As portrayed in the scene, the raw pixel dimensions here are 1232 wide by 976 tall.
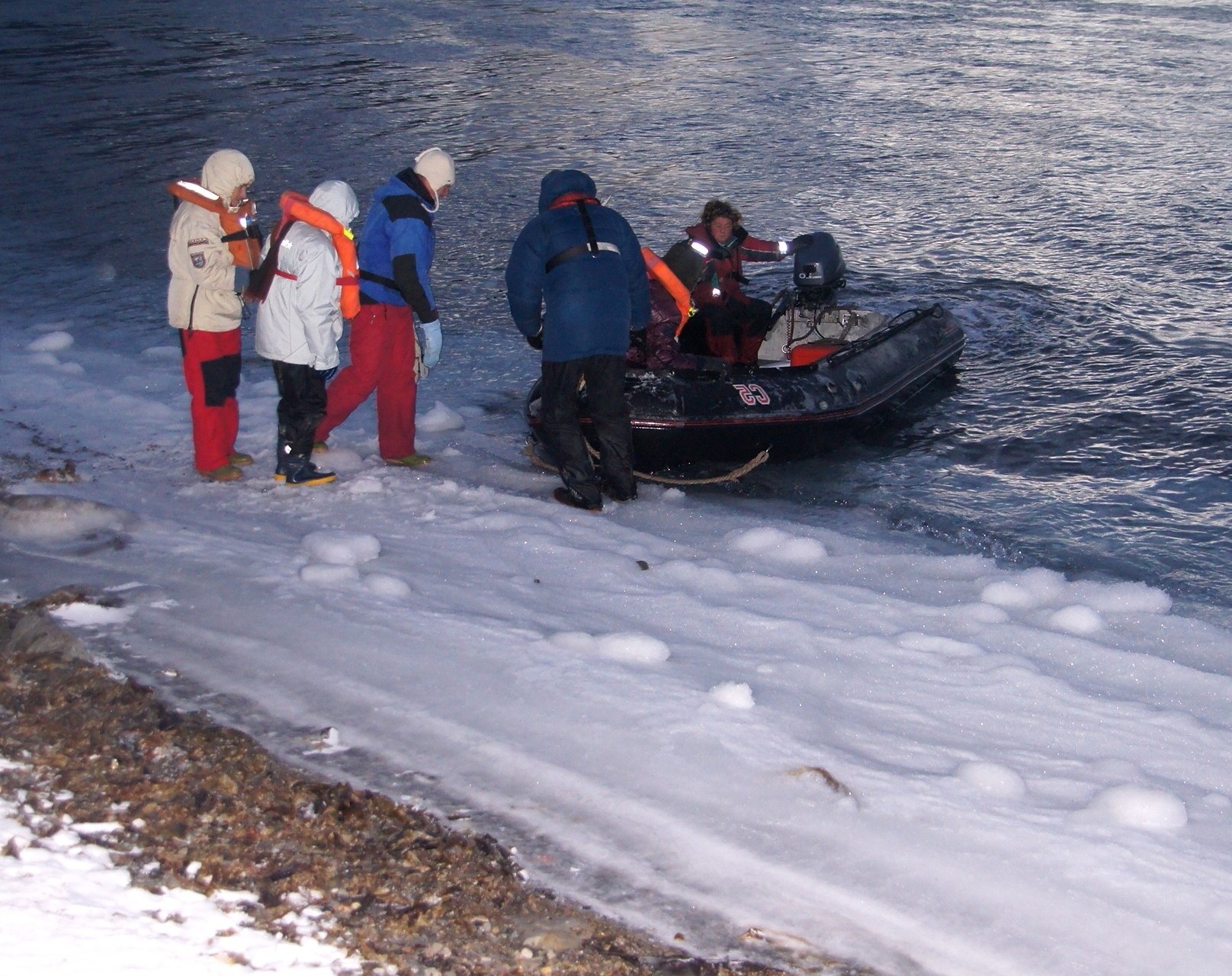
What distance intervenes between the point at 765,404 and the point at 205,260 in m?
3.00

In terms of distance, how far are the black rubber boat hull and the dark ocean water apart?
0.25m

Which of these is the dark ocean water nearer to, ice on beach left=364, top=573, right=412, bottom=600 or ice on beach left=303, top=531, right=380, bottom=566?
ice on beach left=303, top=531, right=380, bottom=566

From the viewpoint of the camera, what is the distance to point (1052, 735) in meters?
4.10

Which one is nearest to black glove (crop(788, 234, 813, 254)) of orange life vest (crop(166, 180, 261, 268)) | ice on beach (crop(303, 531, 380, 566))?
orange life vest (crop(166, 180, 261, 268))

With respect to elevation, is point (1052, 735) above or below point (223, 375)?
below

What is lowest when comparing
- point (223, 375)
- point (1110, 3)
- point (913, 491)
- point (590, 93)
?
point (913, 491)

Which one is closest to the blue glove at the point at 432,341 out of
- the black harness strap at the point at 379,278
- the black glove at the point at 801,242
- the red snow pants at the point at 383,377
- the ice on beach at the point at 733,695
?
the red snow pants at the point at 383,377

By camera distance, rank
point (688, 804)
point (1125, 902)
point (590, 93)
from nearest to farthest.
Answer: point (1125, 902), point (688, 804), point (590, 93)

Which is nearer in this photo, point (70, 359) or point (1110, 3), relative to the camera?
point (70, 359)

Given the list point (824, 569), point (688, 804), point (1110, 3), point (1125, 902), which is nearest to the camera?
point (1125, 902)

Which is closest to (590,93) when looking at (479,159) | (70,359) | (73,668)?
(479,159)

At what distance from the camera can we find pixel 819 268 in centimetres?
805

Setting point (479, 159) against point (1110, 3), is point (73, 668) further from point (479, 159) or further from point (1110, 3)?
point (1110, 3)

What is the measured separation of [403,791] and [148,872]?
0.71m
